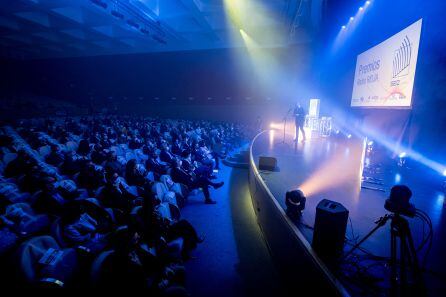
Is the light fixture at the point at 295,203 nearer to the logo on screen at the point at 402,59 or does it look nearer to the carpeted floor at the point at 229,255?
the carpeted floor at the point at 229,255

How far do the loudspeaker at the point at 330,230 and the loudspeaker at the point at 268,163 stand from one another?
10.3 ft

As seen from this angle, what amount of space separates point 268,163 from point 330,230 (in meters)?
3.27

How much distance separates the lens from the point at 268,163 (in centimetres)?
557

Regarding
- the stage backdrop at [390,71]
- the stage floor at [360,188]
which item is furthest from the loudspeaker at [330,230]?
the stage backdrop at [390,71]

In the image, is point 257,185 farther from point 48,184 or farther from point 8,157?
point 8,157

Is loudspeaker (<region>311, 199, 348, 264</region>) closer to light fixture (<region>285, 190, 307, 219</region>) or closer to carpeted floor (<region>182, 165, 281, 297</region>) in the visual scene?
light fixture (<region>285, 190, 307, 219</region>)

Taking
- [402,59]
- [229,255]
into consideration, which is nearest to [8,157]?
[229,255]

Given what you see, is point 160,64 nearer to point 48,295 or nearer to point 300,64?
point 300,64

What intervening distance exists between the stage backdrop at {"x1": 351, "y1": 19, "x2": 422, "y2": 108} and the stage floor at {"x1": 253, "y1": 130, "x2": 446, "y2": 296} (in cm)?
166

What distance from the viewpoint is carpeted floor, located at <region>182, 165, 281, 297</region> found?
324 cm

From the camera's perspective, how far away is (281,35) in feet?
51.3

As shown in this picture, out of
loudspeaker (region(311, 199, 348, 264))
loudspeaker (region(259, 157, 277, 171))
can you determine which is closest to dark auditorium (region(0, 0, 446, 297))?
loudspeaker (region(311, 199, 348, 264))

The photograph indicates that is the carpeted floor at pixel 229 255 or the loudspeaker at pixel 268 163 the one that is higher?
the loudspeaker at pixel 268 163

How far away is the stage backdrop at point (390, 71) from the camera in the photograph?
529cm
